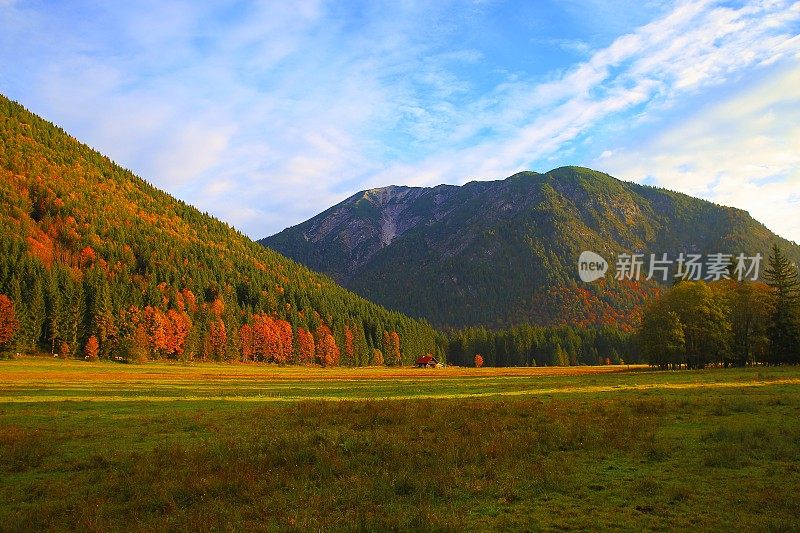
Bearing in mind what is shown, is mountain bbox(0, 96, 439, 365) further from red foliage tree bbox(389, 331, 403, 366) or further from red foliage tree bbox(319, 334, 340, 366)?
red foliage tree bbox(319, 334, 340, 366)

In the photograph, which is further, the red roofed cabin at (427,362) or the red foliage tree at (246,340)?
the red roofed cabin at (427,362)

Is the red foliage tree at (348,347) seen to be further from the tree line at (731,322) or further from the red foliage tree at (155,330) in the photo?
the tree line at (731,322)

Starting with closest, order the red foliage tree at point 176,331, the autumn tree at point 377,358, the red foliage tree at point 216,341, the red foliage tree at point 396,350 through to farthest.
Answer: the red foliage tree at point 176,331, the red foliage tree at point 216,341, the autumn tree at point 377,358, the red foliage tree at point 396,350

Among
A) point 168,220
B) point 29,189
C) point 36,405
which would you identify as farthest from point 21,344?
point 168,220

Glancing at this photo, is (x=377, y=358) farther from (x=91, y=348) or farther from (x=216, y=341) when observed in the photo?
(x=91, y=348)

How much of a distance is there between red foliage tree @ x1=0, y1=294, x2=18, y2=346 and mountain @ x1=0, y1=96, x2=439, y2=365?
1.64 m

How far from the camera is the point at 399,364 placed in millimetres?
176250

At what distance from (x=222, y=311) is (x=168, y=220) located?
78821 mm

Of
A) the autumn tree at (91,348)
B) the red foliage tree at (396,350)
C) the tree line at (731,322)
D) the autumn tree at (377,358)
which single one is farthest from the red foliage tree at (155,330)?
the tree line at (731,322)

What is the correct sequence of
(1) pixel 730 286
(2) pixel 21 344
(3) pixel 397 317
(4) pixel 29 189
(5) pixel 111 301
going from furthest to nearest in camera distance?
(3) pixel 397 317 → (4) pixel 29 189 → (5) pixel 111 301 → (2) pixel 21 344 → (1) pixel 730 286

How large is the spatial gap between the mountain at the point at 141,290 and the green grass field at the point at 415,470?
88.5 metres

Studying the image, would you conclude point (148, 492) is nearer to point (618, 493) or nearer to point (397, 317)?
point (618, 493)

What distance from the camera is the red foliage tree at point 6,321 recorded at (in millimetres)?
89000

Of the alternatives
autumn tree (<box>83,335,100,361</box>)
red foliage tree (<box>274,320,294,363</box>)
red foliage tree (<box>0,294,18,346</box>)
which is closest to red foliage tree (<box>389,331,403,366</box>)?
red foliage tree (<box>274,320,294,363</box>)
